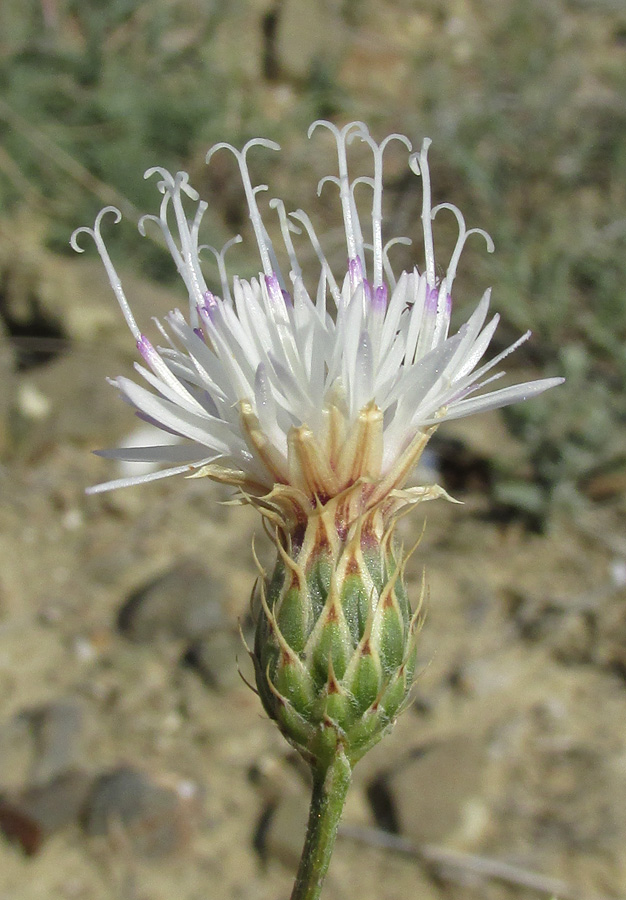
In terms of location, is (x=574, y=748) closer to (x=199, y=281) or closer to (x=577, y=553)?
(x=577, y=553)

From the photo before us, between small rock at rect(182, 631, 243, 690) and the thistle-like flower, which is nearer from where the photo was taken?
the thistle-like flower

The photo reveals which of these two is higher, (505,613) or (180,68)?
(180,68)

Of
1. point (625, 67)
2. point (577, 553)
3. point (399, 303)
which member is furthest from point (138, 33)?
point (399, 303)

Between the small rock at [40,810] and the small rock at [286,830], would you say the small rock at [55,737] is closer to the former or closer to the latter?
the small rock at [40,810]

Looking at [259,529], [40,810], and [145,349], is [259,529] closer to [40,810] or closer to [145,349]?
[40,810]

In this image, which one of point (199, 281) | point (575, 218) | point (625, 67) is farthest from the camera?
point (625, 67)

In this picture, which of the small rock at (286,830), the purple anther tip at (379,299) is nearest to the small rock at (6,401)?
the small rock at (286,830)

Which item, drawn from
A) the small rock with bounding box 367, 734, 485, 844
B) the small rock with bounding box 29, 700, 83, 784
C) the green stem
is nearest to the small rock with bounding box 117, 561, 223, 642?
the small rock with bounding box 29, 700, 83, 784

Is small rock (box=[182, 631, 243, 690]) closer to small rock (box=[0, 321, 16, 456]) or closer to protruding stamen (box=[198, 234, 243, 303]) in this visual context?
small rock (box=[0, 321, 16, 456])
